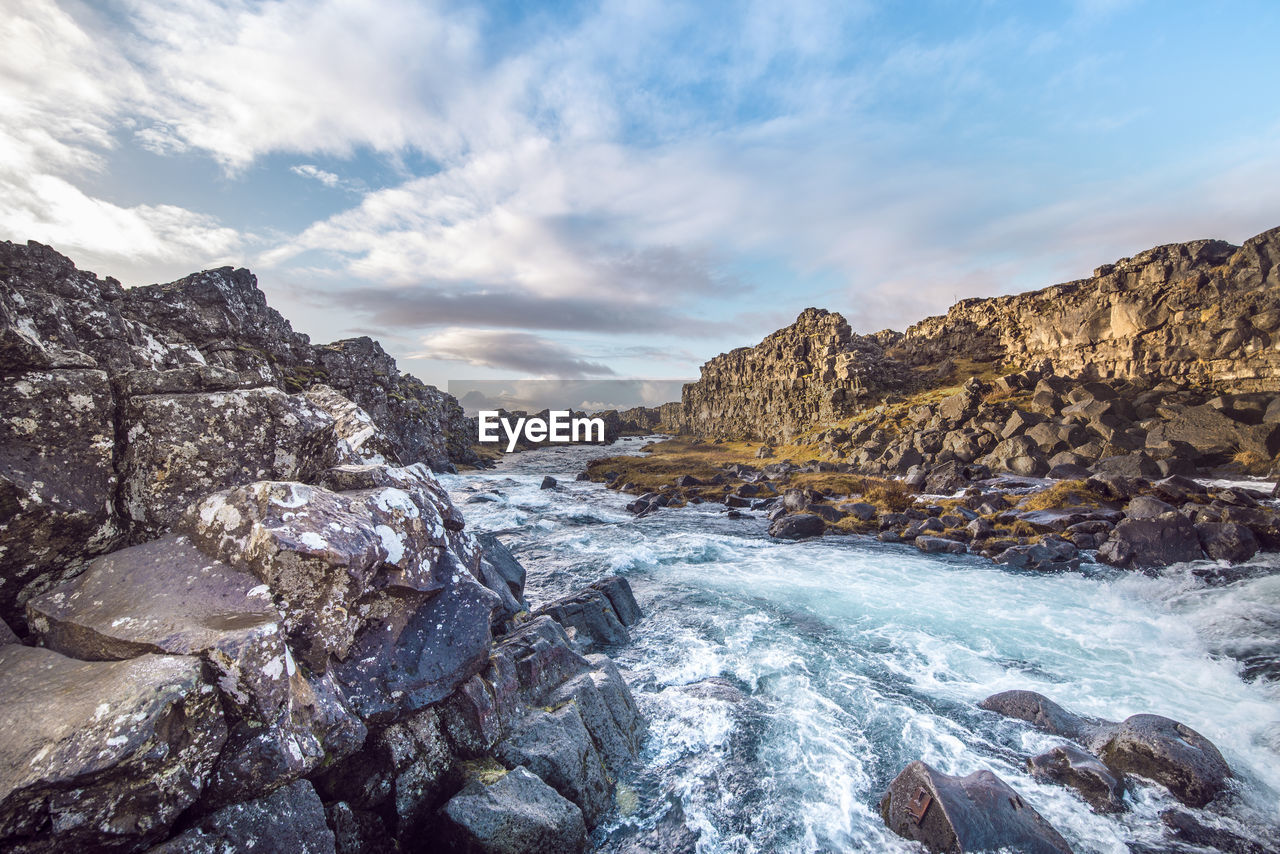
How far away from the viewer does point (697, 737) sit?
11.5 meters

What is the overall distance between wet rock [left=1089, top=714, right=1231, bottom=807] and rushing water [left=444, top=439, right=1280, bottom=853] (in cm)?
36

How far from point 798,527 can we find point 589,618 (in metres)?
20.4

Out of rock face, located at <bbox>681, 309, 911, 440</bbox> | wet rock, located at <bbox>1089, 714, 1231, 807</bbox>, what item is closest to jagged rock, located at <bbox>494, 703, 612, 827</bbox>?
wet rock, located at <bbox>1089, 714, 1231, 807</bbox>

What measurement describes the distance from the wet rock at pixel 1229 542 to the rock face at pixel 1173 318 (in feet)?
146

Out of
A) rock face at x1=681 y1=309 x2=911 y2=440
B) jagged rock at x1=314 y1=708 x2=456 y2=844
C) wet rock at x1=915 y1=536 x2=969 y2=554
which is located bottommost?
wet rock at x1=915 y1=536 x2=969 y2=554

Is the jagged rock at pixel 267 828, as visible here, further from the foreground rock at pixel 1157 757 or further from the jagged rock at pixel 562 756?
the foreground rock at pixel 1157 757

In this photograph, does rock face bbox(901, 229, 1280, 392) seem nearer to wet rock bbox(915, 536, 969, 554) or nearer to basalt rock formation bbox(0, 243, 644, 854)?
wet rock bbox(915, 536, 969, 554)

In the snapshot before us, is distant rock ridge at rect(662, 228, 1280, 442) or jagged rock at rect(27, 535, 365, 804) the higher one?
distant rock ridge at rect(662, 228, 1280, 442)

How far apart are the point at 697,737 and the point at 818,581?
14.1 m

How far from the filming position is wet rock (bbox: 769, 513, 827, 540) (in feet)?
107

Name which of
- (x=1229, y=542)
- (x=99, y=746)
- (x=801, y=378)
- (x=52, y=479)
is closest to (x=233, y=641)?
(x=99, y=746)

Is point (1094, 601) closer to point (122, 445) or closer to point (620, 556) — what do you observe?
point (620, 556)

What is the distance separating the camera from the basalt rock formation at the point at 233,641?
4.78 m

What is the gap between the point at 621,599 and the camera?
60.0ft
